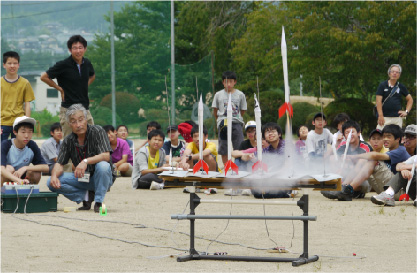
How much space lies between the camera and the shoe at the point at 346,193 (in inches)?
407

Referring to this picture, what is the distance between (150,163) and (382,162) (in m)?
4.08

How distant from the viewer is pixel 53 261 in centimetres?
600

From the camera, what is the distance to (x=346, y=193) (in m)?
10.3

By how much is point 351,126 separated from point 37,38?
20.1 m

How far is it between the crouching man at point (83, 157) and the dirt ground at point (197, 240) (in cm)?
36

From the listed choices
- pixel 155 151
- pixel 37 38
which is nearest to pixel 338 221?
pixel 155 151

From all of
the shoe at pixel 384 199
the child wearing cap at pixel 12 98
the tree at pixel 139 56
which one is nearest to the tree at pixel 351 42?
the tree at pixel 139 56

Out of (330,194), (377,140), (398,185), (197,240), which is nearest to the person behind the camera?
(197,240)

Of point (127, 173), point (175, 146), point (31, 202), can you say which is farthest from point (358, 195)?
point (127, 173)

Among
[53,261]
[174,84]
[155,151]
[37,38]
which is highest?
[37,38]

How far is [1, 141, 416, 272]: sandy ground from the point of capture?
581 cm

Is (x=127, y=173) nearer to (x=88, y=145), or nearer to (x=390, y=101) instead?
(x=390, y=101)

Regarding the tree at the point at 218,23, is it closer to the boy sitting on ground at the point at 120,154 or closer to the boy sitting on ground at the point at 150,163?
the boy sitting on ground at the point at 120,154

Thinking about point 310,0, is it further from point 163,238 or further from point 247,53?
point 163,238
